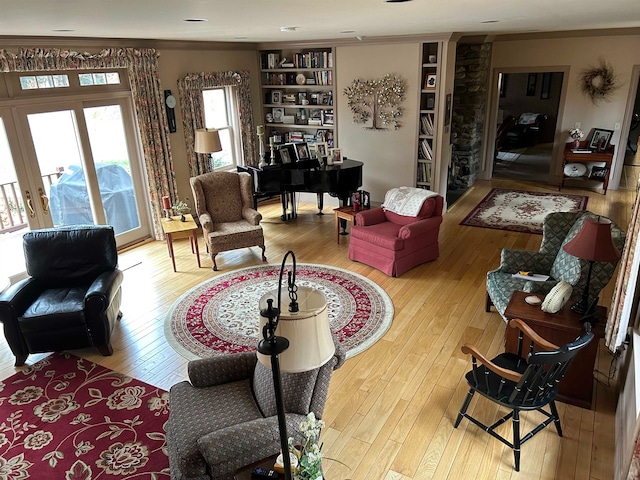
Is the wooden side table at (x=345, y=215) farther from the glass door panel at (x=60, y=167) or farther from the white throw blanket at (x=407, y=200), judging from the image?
the glass door panel at (x=60, y=167)

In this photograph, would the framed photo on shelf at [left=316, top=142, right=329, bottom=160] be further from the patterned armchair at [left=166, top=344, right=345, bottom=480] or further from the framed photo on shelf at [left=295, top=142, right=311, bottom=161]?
the patterned armchair at [left=166, top=344, right=345, bottom=480]

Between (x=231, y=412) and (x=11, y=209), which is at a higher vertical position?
(x=11, y=209)

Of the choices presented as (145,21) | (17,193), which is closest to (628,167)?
(145,21)

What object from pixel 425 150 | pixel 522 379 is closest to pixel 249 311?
pixel 522 379

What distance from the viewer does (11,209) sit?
17.5 ft

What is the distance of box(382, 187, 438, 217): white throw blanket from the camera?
18.8 ft

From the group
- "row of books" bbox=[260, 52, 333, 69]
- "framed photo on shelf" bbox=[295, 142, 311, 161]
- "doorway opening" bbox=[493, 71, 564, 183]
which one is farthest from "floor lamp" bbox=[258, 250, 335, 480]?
"doorway opening" bbox=[493, 71, 564, 183]

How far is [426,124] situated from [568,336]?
4.56 m

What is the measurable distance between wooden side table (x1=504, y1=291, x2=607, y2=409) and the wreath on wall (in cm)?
646

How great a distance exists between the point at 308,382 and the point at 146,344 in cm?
232

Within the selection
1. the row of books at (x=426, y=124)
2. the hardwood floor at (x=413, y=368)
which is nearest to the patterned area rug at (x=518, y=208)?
the hardwood floor at (x=413, y=368)

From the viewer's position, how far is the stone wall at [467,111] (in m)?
8.70

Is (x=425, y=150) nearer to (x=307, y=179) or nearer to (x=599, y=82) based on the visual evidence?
(x=307, y=179)

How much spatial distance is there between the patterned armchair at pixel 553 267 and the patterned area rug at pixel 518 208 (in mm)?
2620
